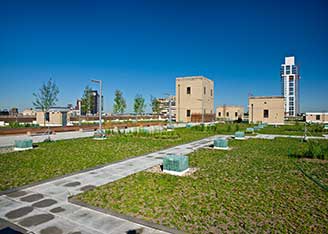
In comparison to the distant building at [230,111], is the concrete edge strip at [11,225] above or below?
below

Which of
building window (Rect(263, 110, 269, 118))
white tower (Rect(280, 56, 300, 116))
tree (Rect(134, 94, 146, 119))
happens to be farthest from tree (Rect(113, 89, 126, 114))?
white tower (Rect(280, 56, 300, 116))

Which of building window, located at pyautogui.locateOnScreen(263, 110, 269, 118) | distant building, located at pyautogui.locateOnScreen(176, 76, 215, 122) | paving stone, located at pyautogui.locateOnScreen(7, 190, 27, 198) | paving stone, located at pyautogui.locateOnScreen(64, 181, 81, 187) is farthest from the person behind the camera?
distant building, located at pyautogui.locateOnScreen(176, 76, 215, 122)

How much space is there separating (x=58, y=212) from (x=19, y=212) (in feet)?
2.79

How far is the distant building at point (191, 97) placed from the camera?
49000 mm

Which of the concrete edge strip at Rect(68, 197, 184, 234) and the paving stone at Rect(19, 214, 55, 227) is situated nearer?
the concrete edge strip at Rect(68, 197, 184, 234)

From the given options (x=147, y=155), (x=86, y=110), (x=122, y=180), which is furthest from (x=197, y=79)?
(x=122, y=180)

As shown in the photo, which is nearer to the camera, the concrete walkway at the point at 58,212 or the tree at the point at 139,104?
the concrete walkway at the point at 58,212

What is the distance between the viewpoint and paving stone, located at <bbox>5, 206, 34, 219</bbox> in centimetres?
444

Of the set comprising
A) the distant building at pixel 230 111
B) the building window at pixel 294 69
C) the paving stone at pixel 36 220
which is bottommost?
the paving stone at pixel 36 220

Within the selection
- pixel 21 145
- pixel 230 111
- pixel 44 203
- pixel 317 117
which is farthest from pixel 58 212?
pixel 230 111

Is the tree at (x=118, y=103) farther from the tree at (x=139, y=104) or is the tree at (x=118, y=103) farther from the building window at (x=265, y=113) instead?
the building window at (x=265, y=113)

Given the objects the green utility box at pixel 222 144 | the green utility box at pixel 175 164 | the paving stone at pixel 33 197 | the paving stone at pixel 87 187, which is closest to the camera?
the paving stone at pixel 33 197

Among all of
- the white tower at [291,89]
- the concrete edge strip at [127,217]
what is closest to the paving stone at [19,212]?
the concrete edge strip at [127,217]

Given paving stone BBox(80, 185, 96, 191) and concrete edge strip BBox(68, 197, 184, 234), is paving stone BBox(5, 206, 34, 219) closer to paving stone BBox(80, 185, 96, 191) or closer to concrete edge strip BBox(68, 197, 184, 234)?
concrete edge strip BBox(68, 197, 184, 234)
